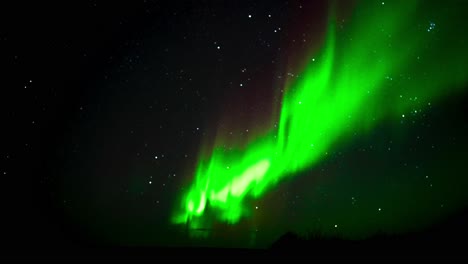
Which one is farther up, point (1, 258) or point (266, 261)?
point (266, 261)

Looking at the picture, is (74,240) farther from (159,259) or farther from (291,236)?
(159,259)

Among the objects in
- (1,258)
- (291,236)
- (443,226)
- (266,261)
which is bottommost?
(1,258)

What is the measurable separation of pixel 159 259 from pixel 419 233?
9046mm

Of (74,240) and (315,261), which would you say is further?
(74,240)

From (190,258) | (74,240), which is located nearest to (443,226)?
(190,258)

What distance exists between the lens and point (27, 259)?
3.07 metres

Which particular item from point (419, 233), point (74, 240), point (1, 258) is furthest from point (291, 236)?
point (1, 258)

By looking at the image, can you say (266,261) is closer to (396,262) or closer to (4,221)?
(396,262)

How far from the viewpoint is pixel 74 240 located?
9.04 meters

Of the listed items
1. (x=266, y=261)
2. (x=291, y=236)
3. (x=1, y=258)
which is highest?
(x=291, y=236)

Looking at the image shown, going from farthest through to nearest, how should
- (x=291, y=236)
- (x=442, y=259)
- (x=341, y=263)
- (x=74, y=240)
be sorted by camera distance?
(x=291, y=236) → (x=74, y=240) → (x=442, y=259) → (x=341, y=263)

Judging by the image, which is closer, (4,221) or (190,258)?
(190,258)

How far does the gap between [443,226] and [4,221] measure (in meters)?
11.8

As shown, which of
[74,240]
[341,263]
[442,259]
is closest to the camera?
[341,263]
